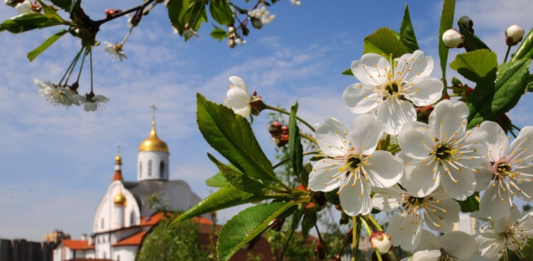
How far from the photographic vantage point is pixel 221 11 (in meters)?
2.24

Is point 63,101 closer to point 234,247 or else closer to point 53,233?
point 234,247

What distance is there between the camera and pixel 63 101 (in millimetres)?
2221

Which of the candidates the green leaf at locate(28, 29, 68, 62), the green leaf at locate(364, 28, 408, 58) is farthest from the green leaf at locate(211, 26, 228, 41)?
the green leaf at locate(364, 28, 408, 58)

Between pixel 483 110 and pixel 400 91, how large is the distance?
117 millimetres

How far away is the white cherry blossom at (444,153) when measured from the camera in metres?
0.68

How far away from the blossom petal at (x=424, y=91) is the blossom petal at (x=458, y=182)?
0.33 ft

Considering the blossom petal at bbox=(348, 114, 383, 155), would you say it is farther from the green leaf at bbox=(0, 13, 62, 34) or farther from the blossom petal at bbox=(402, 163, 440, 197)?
the green leaf at bbox=(0, 13, 62, 34)

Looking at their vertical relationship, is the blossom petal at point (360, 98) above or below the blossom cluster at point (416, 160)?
above

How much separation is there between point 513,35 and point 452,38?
0.14 m

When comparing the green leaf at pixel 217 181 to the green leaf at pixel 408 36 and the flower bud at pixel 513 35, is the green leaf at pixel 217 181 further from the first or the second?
the flower bud at pixel 513 35

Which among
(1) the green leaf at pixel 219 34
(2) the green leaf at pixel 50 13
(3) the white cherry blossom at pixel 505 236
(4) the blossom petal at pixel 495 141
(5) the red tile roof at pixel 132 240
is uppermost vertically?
(1) the green leaf at pixel 219 34

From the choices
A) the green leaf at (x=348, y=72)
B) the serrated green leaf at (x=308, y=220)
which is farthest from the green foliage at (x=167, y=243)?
the serrated green leaf at (x=308, y=220)

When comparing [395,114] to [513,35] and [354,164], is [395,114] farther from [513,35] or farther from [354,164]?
[513,35]

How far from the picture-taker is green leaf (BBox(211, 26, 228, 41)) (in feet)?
9.78
